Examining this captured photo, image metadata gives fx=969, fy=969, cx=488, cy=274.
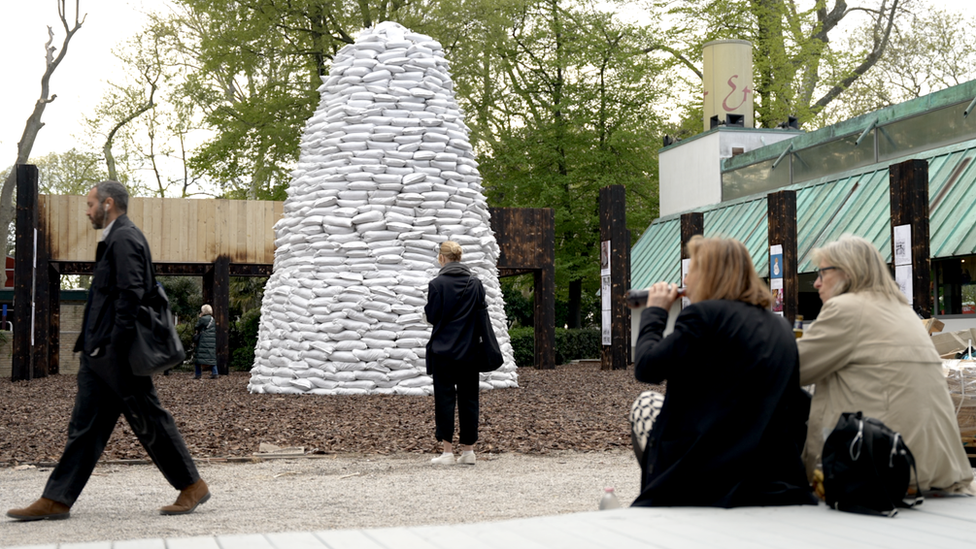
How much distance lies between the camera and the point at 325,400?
38.3 ft

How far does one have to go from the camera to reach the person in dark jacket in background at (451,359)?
7.22 metres

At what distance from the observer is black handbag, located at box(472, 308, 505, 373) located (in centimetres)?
724

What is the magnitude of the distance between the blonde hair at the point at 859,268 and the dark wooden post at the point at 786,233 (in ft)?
35.2

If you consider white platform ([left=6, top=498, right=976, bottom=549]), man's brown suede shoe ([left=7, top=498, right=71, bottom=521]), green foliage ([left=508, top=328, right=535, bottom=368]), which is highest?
white platform ([left=6, top=498, right=976, bottom=549])

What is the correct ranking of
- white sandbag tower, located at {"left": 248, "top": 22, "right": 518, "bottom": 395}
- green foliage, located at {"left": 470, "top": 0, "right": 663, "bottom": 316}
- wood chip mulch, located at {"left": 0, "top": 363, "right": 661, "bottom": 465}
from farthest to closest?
green foliage, located at {"left": 470, "top": 0, "right": 663, "bottom": 316}
white sandbag tower, located at {"left": 248, "top": 22, "right": 518, "bottom": 395}
wood chip mulch, located at {"left": 0, "top": 363, "right": 661, "bottom": 465}

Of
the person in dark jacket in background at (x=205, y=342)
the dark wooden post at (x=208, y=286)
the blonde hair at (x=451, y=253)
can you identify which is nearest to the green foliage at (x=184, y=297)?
the dark wooden post at (x=208, y=286)

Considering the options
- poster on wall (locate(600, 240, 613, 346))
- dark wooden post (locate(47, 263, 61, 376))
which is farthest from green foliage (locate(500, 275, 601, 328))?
dark wooden post (locate(47, 263, 61, 376))

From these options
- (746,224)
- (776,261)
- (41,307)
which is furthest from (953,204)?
(41,307)

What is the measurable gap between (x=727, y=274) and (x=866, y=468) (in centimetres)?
83

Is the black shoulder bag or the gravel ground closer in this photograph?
the gravel ground

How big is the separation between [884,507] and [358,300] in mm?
9568

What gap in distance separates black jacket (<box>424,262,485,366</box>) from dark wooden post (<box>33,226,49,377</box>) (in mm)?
12425

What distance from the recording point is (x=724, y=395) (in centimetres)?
342

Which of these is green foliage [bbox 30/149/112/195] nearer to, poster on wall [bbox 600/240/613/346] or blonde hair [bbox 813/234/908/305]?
poster on wall [bbox 600/240/613/346]
